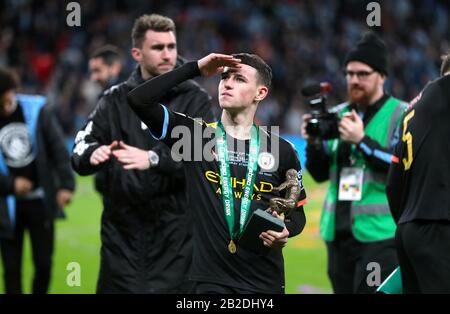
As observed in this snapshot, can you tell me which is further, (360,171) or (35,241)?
(35,241)

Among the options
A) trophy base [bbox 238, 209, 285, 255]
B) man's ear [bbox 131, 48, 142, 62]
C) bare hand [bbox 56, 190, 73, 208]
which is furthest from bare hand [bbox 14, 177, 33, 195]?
trophy base [bbox 238, 209, 285, 255]

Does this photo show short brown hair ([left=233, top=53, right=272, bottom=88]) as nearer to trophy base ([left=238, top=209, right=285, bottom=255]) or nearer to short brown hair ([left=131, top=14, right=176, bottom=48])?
trophy base ([left=238, top=209, right=285, bottom=255])

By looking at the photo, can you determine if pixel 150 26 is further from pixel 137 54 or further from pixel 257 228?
pixel 257 228

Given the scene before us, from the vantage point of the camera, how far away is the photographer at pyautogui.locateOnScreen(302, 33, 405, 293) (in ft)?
20.1

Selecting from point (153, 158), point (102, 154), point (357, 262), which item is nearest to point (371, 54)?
point (357, 262)

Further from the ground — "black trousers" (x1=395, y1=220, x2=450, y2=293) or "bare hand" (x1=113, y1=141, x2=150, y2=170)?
"bare hand" (x1=113, y1=141, x2=150, y2=170)

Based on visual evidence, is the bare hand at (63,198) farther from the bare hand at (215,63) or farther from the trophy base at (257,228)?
the trophy base at (257,228)

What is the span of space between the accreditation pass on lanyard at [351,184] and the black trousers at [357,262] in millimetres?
280

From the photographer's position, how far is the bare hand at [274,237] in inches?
173

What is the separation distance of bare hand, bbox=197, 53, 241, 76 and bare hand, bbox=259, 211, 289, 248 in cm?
85

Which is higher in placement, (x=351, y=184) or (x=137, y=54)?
(x=137, y=54)

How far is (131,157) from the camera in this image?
209 inches

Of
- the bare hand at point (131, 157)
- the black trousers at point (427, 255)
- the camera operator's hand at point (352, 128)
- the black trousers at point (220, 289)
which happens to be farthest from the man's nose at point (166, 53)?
the black trousers at point (427, 255)

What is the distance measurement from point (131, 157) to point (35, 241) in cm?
274
